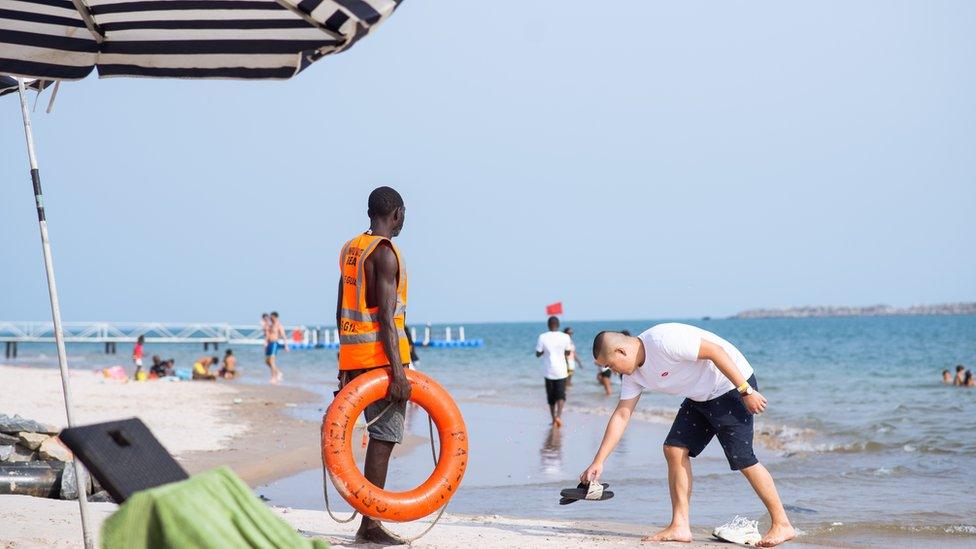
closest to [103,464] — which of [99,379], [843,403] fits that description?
[843,403]

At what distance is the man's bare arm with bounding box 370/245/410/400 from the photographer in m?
4.14

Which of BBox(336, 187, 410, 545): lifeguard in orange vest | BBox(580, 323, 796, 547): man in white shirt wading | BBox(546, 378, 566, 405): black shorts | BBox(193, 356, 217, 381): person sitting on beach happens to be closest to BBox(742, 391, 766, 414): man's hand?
BBox(580, 323, 796, 547): man in white shirt wading

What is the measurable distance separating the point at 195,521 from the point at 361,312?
2.17m

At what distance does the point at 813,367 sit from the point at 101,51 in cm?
2819

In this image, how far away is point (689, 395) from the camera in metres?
4.79

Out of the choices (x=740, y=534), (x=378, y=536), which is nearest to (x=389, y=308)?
(x=378, y=536)

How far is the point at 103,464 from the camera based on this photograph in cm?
232

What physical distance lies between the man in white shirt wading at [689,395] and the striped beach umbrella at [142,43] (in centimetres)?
202

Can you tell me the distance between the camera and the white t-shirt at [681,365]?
4.59 metres

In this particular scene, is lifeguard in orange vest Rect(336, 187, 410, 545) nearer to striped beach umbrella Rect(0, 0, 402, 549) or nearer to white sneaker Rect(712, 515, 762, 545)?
striped beach umbrella Rect(0, 0, 402, 549)

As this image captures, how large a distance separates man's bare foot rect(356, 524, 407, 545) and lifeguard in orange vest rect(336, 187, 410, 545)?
2.4 inches

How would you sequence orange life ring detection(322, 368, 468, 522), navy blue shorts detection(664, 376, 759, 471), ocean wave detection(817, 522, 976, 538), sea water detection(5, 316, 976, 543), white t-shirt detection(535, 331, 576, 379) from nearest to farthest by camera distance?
orange life ring detection(322, 368, 468, 522)
navy blue shorts detection(664, 376, 759, 471)
ocean wave detection(817, 522, 976, 538)
sea water detection(5, 316, 976, 543)
white t-shirt detection(535, 331, 576, 379)

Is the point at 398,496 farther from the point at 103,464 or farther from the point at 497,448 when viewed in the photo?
the point at 497,448

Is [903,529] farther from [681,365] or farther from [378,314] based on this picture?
[378,314]
